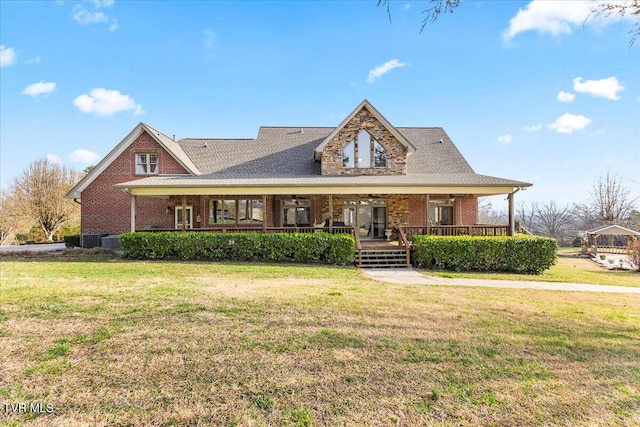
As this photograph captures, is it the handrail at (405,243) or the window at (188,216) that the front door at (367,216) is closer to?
the handrail at (405,243)

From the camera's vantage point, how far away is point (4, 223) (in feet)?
82.4

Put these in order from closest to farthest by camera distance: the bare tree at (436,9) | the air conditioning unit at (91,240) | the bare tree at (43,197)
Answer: the bare tree at (436,9)
the air conditioning unit at (91,240)
the bare tree at (43,197)

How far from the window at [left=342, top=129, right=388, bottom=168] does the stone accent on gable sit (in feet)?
0.60

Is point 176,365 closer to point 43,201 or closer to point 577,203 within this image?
point 43,201

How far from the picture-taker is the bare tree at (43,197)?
26.1 meters

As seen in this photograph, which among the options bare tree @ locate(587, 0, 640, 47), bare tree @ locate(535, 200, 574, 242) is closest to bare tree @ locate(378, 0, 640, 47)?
bare tree @ locate(587, 0, 640, 47)

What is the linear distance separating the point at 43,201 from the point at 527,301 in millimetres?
35030

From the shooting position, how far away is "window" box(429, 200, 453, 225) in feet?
57.5

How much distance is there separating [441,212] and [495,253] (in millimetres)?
5527

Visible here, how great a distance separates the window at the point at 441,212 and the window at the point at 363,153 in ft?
13.1

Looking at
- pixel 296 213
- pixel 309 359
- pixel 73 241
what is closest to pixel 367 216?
pixel 296 213

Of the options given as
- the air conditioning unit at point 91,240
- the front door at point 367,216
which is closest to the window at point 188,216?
the air conditioning unit at point 91,240

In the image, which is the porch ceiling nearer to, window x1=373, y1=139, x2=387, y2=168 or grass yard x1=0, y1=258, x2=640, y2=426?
window x1=373, y1=139, x2=387, y2=168

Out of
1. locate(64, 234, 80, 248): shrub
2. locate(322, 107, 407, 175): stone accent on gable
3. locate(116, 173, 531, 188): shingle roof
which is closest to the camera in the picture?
locate(116, 173, 531, 188): shingle roof
